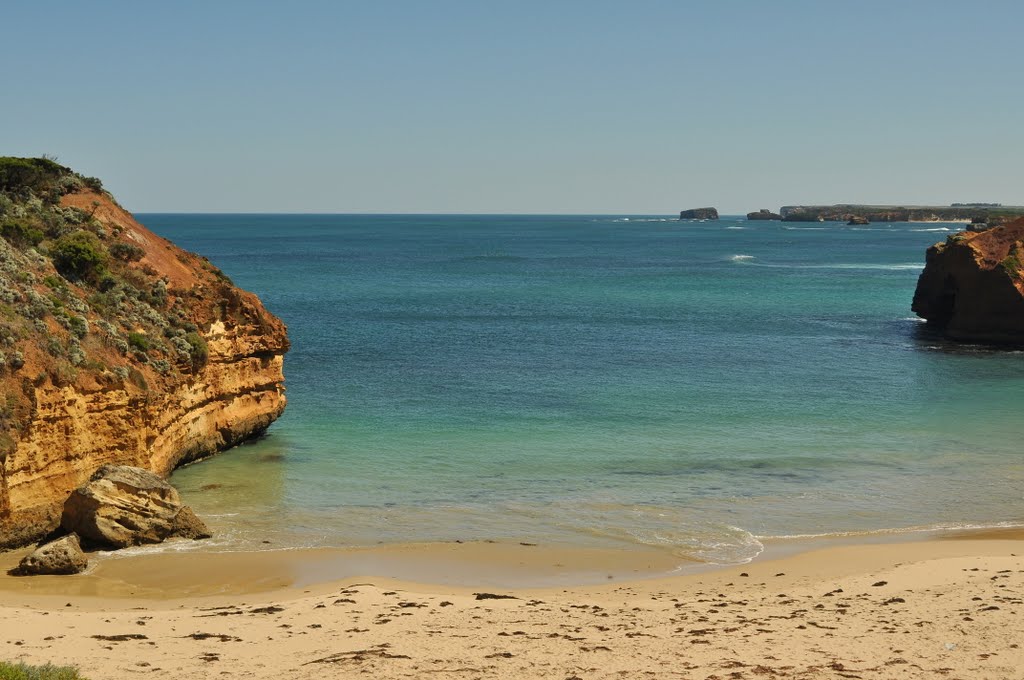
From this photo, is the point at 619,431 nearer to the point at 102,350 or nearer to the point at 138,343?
the point at 138,343

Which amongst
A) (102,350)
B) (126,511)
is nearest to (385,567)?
(126,511)

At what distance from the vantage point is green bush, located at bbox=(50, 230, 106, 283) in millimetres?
25516

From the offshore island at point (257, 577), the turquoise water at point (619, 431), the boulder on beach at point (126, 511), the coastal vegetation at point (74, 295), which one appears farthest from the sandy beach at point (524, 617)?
the coastal vegetation at point (74, 295)

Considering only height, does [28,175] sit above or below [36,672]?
above

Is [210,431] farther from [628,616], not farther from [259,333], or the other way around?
[628,616]

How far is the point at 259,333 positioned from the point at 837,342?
30.4 m

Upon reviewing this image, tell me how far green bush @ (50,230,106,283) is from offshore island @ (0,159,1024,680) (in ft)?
0.16

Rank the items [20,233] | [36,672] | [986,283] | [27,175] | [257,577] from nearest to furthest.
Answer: [36,672] → [257,577] → [20,233] → [27,175] → [986,283]

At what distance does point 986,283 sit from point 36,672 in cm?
4883

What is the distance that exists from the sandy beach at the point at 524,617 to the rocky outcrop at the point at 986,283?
3371 cm

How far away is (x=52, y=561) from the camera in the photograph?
17891 millimetres

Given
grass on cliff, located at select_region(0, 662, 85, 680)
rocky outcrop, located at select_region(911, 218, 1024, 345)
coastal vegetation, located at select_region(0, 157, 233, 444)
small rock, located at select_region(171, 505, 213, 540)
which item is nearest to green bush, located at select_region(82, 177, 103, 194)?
coastal vegetation, located at select_region(0, 157, 233, 444)

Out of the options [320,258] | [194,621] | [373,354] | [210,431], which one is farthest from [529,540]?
[320,258]

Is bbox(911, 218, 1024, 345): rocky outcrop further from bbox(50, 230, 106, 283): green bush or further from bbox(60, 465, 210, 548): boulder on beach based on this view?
bbox(60, 465, 210, 548): boulder on beach
